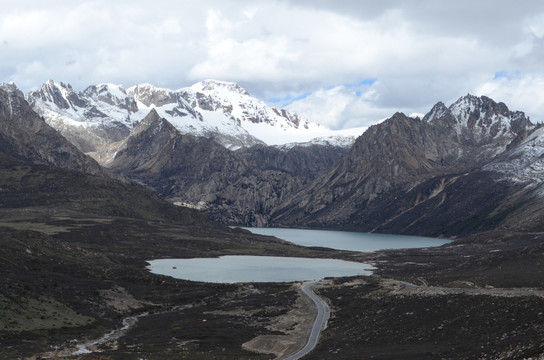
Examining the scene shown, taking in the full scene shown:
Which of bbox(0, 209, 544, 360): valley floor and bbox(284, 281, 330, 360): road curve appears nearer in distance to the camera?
bbox(0, 209, 544, 360): valley floor

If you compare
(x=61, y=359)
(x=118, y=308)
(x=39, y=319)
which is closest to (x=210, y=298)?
(x=118, y=308)

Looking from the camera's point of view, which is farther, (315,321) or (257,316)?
(257,316)

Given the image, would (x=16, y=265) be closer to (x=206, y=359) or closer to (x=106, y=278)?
(x=106, y=278)

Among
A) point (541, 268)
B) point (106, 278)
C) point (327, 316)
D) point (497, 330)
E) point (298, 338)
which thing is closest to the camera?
point (497, 330)

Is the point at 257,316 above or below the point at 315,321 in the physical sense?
below

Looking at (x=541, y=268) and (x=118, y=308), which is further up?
(x=541, y=268)

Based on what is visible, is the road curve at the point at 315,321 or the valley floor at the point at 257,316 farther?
the road curve at the point at 315,321

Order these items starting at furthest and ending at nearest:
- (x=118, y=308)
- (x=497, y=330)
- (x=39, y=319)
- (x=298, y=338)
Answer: (x=118, y=308), (x=39, y=319), (x=298, y=338), (x=497, y=330)

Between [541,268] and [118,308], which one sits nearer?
[118,308]
